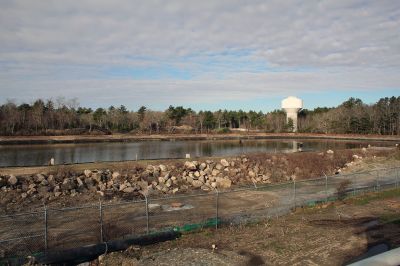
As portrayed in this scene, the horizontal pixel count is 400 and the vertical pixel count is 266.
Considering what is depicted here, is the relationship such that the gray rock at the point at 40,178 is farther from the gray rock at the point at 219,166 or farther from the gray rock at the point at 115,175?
the gray rock at the point at 219,166

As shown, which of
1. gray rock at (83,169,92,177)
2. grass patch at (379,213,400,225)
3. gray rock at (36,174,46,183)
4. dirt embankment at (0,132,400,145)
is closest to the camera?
grass patch at (379,213,400,225)

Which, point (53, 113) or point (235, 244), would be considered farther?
point (53, 113)

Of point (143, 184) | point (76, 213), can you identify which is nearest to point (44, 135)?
point (143, 184)

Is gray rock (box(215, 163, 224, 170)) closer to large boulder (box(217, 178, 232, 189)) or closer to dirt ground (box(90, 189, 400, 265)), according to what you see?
large boulder (box(217, 178, 232, 189))

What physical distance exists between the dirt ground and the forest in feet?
264

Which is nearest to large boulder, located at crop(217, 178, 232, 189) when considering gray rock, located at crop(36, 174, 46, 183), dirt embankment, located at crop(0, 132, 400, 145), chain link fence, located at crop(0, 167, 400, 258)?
chain link fence, located at crop(0, 167, 400, 258)

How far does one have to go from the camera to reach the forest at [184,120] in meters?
92.9

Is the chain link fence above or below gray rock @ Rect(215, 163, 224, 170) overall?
below

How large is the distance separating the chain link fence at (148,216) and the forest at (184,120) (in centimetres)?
7263

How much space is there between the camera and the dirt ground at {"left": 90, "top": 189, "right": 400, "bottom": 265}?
11.4 metres

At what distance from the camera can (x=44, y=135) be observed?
86.1 m

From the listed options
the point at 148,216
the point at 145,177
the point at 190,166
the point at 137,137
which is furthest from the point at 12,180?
the point at 137,137

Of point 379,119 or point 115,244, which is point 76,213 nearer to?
point 115,244

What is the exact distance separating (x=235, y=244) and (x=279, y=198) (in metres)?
11.4
